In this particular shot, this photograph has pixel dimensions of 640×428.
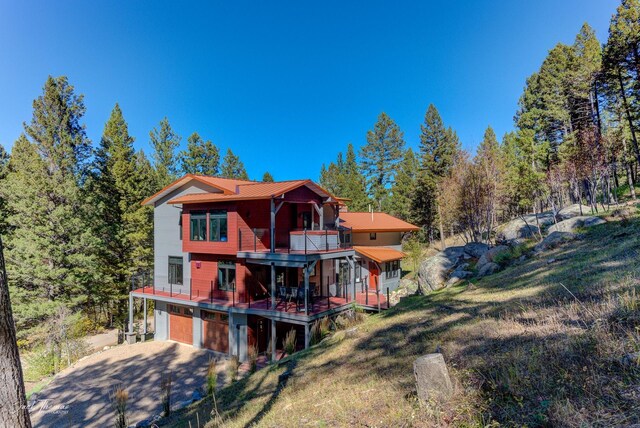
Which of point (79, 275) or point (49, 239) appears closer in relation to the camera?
point (49, 239)

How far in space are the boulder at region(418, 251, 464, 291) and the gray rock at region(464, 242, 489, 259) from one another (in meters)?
0.56

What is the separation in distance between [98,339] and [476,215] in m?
27.6

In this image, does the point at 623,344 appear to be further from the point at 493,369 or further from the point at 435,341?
the point at 435,341

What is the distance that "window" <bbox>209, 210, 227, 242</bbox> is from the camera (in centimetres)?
1614

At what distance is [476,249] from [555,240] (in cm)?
607

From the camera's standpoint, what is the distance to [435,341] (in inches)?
254

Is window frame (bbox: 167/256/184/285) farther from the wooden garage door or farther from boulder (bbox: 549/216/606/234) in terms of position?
boulder (bbox: 549/216/606/234)

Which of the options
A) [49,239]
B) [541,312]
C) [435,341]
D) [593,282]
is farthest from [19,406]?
[49,239]

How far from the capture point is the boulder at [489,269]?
1475 centimetres

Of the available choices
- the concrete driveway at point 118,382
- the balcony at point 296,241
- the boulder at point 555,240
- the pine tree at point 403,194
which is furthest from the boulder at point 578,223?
the pine tree at point 403,194

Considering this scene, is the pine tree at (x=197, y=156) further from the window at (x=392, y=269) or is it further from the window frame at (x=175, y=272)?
the window at (x=392, y=269)

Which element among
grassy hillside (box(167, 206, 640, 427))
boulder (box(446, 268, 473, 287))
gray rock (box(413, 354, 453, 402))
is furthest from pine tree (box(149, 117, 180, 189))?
gray rock (box(413, 354, 453, 402))

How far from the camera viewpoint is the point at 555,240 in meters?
13.9

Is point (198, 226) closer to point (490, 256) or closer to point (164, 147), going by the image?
point (490, 256)
